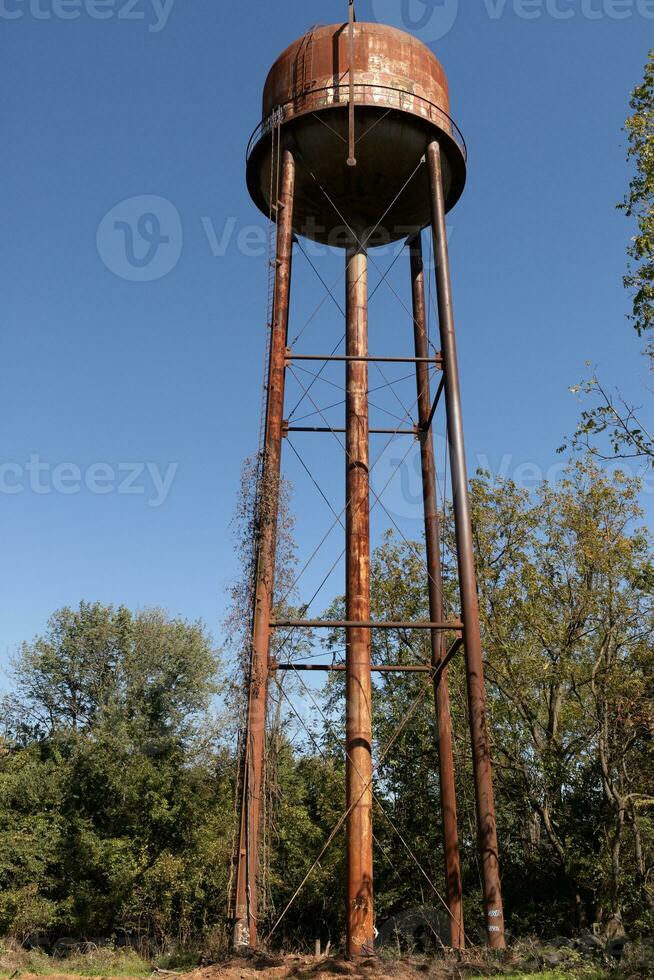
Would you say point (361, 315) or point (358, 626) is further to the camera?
point (361, 315)

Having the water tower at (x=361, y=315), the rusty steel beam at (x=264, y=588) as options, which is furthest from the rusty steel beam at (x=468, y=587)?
the rusty steel beam at (x=264, y=588)

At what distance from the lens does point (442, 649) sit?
1391 cm

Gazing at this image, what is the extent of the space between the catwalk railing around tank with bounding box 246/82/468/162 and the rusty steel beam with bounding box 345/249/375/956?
237 centimetres

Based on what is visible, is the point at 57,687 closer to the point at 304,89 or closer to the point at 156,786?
the point at 156,786

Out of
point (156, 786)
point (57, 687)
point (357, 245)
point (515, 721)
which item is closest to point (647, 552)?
point (515, 721)

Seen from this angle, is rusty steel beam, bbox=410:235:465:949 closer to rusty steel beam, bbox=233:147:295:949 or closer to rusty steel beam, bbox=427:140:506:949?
rusty steel beam, bbox=427:140:506:949

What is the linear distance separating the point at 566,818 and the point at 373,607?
22.5 feet

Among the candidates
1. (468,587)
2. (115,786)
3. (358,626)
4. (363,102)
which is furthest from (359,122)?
(115,786)

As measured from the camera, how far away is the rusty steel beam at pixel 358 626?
11492 mm

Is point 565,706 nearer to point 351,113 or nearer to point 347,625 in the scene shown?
point 347,625

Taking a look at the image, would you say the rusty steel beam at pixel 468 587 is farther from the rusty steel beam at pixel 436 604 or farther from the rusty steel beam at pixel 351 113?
the rusty steel beam at pixel 351 113

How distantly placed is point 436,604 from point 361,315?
4863mm

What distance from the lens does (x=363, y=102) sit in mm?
13805

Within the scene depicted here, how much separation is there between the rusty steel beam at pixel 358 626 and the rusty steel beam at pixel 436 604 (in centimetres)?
112
